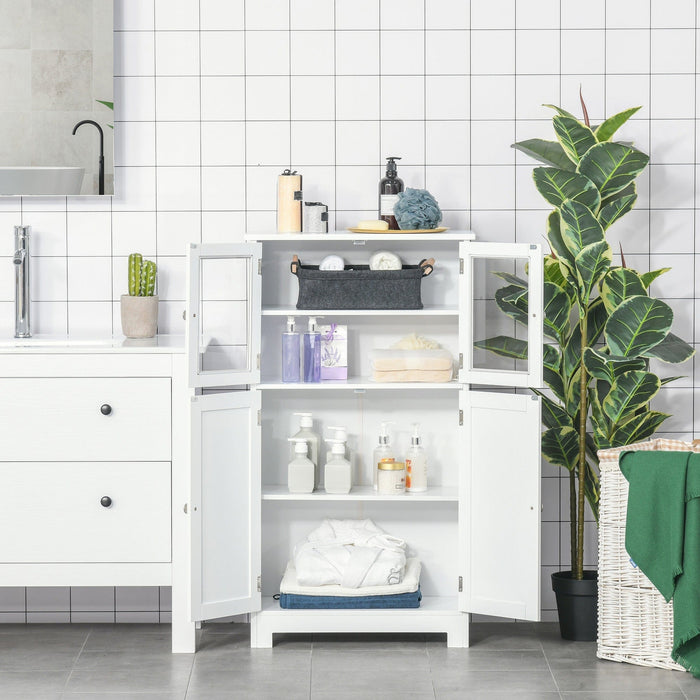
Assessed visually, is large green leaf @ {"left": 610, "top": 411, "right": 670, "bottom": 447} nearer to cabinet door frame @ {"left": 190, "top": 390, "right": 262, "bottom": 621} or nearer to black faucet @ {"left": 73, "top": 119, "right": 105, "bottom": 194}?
cabinet door frame @ {"left": 190, "top": 390, "right": 262, "bottom": 621}

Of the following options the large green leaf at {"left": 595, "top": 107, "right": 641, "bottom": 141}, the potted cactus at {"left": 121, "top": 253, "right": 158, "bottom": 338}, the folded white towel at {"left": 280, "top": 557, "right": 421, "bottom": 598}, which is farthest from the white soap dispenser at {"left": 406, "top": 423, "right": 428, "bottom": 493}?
the large green leaf at {"left": 595, "top": 107, "right": 641, "bottom": 141}

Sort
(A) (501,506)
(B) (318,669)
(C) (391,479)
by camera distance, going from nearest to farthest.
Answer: (B) (318,669) < (A) (501,506) < (C) (391,479)

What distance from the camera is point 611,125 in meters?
3.10

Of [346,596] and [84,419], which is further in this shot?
[346,596]

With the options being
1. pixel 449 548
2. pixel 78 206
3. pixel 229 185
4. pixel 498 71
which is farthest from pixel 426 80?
pixel 449 548

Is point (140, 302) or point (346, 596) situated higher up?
point (140, 302)

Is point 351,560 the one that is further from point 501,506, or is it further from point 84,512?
point 84,512

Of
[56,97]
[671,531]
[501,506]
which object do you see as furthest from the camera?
[56,97]

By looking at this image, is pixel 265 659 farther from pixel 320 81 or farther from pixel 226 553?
pixel 320 81

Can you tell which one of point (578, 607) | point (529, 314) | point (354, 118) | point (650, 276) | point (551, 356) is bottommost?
point (578, 607)

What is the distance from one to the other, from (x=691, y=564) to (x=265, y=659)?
4.19 ft

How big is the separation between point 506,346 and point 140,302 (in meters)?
1.16

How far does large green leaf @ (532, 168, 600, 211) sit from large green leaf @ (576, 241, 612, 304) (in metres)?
0.12

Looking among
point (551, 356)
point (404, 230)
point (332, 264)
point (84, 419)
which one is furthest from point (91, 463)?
point (551, 356)
